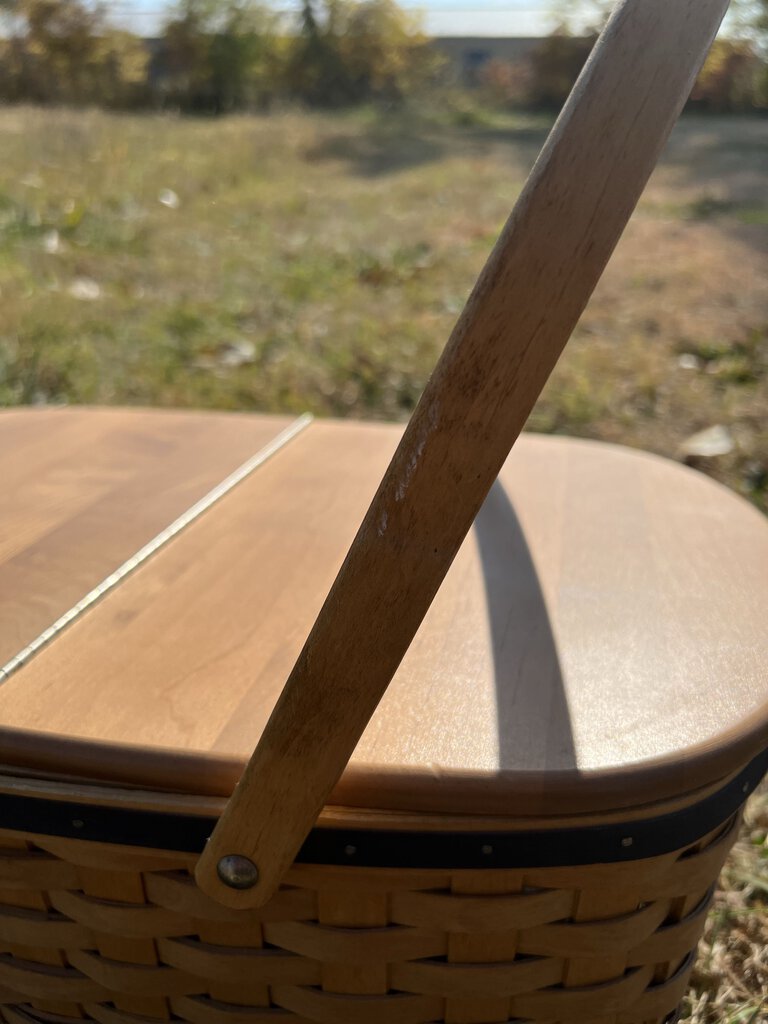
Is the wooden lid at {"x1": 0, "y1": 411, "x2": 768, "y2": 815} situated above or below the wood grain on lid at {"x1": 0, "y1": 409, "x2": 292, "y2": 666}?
above

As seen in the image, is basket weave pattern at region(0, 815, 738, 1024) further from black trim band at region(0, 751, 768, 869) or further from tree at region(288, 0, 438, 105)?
tree at region(288, 0, 438, 105)

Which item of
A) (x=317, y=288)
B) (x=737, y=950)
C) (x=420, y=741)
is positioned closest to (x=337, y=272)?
(x=317, y=288)

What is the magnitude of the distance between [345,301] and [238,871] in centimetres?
311

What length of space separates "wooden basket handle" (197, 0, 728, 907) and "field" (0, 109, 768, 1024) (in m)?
0.80

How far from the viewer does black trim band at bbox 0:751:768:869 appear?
0.62 m

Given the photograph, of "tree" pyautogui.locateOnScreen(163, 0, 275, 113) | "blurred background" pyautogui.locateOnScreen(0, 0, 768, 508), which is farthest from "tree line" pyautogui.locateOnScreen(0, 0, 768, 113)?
"blurred background" pyautogui.locateOnScreen(0, 0, 768, 508)

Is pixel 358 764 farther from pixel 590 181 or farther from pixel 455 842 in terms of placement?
pixel 590 181

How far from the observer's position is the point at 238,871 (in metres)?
0.59

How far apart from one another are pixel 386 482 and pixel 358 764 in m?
0.23

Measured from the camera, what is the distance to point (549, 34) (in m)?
14.2

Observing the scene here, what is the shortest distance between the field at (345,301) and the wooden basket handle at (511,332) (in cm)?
80

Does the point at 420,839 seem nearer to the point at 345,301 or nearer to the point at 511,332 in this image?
the point at 511,332

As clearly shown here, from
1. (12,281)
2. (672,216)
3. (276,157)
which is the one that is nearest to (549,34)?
(276,157)

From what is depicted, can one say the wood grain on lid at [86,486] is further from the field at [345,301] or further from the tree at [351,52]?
the tree at [351,52]
